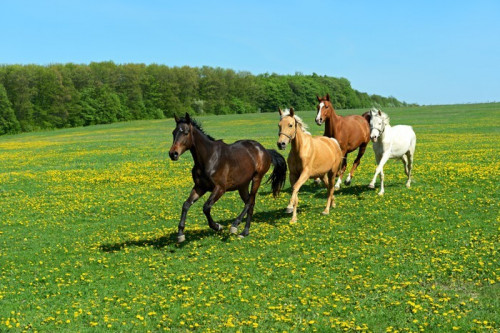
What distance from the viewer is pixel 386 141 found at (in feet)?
51.1

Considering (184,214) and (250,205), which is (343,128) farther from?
(184,214)

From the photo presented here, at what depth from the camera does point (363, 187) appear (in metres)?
17.0

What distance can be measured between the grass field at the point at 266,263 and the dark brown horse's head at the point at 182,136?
7.53 ft

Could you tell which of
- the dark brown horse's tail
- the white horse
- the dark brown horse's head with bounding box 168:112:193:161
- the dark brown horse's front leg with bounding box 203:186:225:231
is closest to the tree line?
the white horse

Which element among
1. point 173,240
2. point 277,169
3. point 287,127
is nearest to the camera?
point 173,240

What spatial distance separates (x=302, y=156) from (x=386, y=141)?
467 cm

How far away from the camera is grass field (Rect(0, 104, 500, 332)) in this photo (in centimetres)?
688

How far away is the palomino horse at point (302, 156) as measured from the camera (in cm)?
1170

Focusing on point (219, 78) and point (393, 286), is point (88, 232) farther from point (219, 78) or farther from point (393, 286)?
point (219, 78)

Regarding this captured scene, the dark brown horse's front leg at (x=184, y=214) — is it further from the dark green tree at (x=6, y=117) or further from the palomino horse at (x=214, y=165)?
the dark green tree at (x=6, y=117)

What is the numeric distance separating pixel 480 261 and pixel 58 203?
14.5 meters

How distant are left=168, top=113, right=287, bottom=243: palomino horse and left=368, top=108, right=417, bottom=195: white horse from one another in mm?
5098

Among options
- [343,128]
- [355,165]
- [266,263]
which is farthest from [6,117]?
[266,263]

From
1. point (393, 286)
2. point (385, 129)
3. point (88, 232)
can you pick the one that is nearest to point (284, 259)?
point (393, 286)
